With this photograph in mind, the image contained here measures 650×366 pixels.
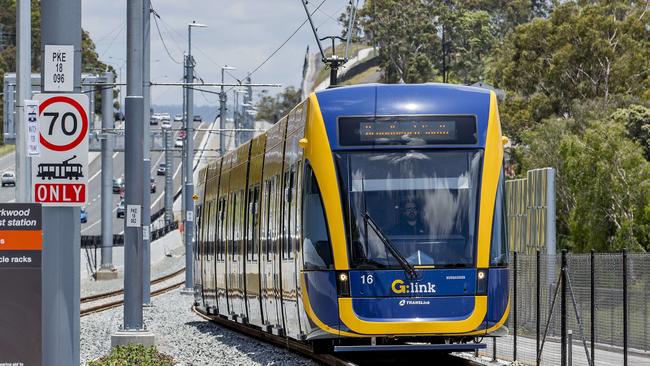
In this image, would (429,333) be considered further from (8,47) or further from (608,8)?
(8,47)

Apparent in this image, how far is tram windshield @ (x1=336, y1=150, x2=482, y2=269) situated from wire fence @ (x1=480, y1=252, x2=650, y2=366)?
1.86 m

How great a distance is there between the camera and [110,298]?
47906mm

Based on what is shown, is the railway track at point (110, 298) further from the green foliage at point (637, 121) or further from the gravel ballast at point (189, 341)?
the green foliage at point (637, 121)

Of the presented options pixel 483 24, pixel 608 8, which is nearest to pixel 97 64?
pixel 483 24

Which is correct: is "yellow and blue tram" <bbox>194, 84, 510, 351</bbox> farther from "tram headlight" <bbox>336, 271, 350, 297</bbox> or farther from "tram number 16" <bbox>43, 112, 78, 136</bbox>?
"tram number 16" <bbox>43, 112, 78, 136</bbox>

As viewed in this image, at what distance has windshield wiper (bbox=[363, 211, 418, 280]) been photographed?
656 inches

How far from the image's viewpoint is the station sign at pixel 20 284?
12273mm

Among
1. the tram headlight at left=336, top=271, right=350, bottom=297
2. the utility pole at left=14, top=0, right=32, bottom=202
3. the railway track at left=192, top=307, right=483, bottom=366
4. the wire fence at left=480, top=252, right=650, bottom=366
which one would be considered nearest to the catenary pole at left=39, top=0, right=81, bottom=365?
the tram headlight at left=336, top=271, right=350, bottom=297

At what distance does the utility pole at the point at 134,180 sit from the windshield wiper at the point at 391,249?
6.88 m

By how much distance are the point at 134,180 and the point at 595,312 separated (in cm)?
752

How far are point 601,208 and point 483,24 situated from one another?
8159cm

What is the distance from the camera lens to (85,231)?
104 m

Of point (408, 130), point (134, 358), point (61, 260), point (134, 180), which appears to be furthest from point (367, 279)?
point (134, 180)

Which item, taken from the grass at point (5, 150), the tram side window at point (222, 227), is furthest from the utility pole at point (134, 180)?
the grass at point (5, 150)
